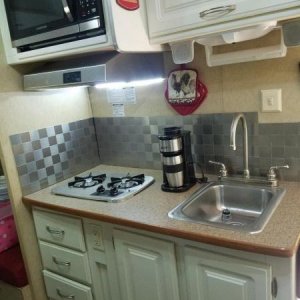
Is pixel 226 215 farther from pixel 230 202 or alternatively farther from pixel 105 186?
pixel 105 186

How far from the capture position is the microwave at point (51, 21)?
1.15 metres

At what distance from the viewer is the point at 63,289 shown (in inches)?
60.8

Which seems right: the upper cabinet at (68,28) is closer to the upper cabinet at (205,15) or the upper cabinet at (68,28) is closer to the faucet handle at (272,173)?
the upper cabinet at (205,15)

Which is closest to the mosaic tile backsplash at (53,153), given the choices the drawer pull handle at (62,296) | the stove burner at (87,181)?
the stove burner at (87,181)

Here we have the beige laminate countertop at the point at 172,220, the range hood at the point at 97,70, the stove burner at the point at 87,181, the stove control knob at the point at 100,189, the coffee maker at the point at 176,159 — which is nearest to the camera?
the beige laminate countertop at the point at 172,220

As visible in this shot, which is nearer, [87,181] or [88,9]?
[88,9]

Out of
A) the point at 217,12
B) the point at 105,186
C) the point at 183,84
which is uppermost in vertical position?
the point at 217,12

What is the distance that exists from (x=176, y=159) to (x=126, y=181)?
0.34 m

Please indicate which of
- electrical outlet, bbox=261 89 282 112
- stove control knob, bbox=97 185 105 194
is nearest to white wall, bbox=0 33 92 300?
stove control knob, bbox=97 185 105 194

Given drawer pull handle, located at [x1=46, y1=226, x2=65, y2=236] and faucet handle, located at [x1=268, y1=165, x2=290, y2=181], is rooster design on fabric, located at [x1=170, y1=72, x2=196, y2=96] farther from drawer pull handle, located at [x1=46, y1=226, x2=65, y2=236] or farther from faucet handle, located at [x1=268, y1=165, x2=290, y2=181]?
drawer pull handle, located at [x1=46, y1=226, x2=65, y2=236]

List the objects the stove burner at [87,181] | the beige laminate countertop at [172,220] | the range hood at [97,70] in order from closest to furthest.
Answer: the beige laminate countertop at [172,220]
the range hood at [97,70]
the stove burner at [87,181]

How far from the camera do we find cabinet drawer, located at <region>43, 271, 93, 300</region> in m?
1.47

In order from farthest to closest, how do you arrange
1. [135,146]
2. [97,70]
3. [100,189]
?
[135,146] → [100,189] → [97,70]

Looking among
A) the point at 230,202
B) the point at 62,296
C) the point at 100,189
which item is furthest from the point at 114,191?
the point at 62,296
